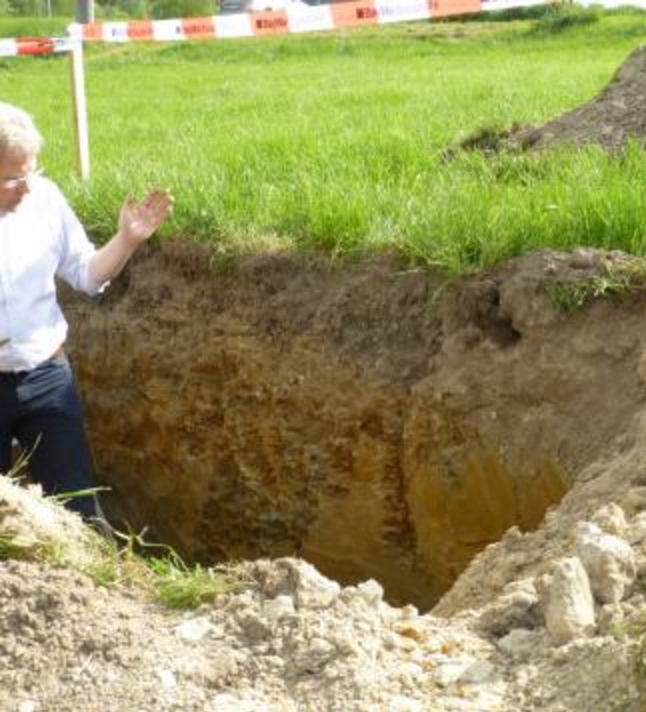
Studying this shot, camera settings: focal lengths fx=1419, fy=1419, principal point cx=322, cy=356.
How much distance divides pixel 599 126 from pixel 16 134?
3488 mm

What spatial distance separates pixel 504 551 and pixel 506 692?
1.28 meters

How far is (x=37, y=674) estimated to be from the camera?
290cm

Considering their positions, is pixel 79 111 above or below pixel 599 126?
above

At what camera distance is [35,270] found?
15.7 feet

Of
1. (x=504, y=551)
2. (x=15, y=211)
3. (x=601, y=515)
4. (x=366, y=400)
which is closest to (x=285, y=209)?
(x=366, y=400)

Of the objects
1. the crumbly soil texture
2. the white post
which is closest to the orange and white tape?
the white post

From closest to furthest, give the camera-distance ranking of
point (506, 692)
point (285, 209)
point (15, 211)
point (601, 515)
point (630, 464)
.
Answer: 1. point (506, 692)
2. point (601, 515)
3. point (630, 464)
4. point (15, 211)
5. point (285, 209)

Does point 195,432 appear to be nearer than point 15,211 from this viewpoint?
No

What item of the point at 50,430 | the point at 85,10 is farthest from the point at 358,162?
the point at 85,10

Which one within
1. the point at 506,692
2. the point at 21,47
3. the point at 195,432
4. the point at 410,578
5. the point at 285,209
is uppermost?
the point at 21,47

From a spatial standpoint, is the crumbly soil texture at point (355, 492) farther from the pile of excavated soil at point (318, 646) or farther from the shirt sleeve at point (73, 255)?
the shirt sleeve at point (73, 255)

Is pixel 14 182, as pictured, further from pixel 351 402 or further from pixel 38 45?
pixel 38 45

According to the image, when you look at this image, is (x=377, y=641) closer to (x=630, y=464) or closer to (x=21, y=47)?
(x=630, y=464)

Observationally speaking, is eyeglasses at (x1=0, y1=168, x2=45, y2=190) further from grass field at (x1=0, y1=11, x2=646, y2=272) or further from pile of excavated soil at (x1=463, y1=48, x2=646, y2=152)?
pile of excavated soil at (x1=463, y1=48, x2=646, y2=152)
